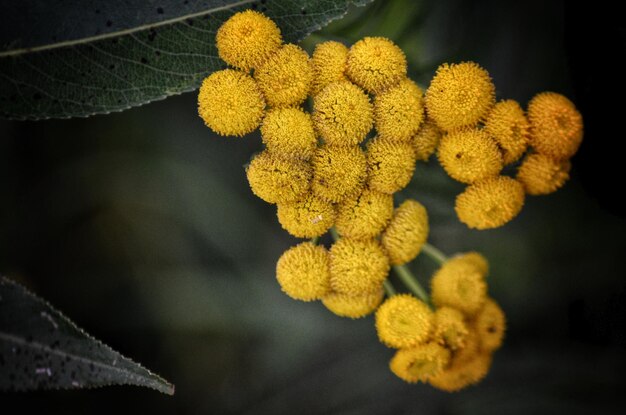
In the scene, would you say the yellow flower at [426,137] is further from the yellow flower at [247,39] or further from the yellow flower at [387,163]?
the yellow flower at [247,39]

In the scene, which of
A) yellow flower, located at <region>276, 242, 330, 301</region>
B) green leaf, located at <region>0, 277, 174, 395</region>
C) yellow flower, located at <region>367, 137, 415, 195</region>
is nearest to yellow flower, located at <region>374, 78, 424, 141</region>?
yellow flower, located at <region>367, 137, 415, 195</region>

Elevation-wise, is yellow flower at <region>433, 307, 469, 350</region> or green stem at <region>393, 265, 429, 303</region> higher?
green stem at <region>393, 265, 429, 303</region>

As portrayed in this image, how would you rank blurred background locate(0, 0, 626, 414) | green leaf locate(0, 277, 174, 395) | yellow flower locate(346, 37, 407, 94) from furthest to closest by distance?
blurred background locate(0, 0, 626, 414) → yellow flower locate(346, 37, 407, 94) → green leaf locate(0, 277, 174, 395)

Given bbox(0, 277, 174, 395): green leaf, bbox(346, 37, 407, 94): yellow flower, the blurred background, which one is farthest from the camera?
the blurred background

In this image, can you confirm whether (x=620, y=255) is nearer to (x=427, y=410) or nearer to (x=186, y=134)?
(x=427, y=410)

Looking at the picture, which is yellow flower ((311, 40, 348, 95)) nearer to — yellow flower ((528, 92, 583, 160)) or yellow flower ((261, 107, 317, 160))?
yellow flower ((261, 107, 317, 160))

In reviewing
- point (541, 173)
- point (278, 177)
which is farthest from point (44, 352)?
point (541, 173)

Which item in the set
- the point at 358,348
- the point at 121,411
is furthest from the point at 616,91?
the point at 121,411
